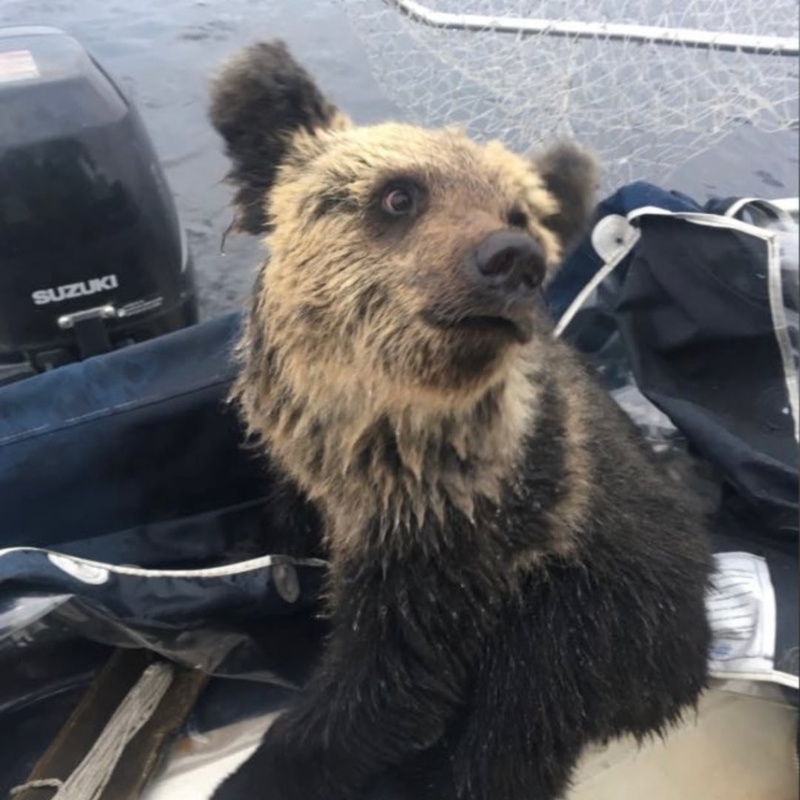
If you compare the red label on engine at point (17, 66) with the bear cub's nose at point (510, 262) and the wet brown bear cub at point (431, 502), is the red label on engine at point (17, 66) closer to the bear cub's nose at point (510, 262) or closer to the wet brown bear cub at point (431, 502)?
the wet brown bear cub at point (431, 502)

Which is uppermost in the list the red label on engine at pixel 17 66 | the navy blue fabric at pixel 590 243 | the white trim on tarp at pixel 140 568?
the red label on engine at pixel 17 66

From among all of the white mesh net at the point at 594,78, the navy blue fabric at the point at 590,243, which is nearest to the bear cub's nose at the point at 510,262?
the white mesh net at the point at 594,78

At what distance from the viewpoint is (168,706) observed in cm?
240

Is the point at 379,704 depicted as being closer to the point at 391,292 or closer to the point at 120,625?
the point at 120,625

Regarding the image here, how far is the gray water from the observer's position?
3703 mm

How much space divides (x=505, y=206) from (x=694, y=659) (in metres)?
0.99

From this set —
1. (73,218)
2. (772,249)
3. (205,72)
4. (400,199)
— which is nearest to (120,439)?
(73,218)

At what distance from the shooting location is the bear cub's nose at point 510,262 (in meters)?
1.64

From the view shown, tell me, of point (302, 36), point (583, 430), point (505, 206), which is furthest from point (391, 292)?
point (302, 36)

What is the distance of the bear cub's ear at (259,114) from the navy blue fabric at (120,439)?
44cm

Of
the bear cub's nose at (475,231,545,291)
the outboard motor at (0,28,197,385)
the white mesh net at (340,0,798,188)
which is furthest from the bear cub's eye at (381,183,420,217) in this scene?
the outboard motor at (0,28,197,385)

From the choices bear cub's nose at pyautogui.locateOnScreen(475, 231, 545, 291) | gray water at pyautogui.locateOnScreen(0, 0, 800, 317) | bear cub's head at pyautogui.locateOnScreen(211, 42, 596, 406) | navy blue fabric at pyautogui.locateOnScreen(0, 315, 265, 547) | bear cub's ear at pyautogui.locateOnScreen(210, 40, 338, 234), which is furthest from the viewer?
gray water at pyautogui.locateOnScreen(0, 0, 800, 317)

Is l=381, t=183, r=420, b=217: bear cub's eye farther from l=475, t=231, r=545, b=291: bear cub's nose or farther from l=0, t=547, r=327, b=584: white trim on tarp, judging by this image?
l=0, t=547, r=327, b=584: white trim on tarp

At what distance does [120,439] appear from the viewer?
242 cm
